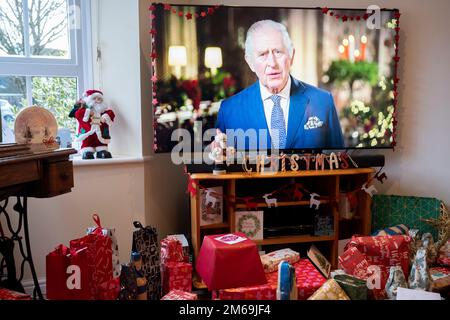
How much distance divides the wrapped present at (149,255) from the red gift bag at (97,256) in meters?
0.13

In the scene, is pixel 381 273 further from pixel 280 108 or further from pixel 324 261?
pixel 280 108

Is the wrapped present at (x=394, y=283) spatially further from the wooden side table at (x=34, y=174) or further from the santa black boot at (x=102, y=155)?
the santa black boot at (x=102, y=155)

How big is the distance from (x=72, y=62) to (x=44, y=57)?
162mm

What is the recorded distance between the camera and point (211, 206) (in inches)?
93.1

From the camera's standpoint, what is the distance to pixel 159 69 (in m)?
2.30

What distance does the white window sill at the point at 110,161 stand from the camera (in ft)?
7.13

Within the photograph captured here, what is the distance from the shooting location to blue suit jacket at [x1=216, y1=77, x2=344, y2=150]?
2.42 meters

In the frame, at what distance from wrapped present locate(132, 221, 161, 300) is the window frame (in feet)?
3.78

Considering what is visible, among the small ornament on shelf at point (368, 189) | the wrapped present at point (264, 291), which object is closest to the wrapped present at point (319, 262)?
the small ornament on shelf at point (368, 189)

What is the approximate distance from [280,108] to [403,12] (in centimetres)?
121

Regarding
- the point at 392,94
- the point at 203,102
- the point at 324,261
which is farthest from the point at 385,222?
the point at 203,102

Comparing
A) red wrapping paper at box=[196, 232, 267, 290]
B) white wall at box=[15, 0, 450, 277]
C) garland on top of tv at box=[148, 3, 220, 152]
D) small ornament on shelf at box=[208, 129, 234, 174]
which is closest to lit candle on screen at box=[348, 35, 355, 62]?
white wall at box=[15, 0, 450, 277]

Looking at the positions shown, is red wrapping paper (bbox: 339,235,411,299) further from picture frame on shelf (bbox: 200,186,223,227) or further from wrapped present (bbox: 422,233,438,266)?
picture frame on shelf (bbox: 200,186,223,227)

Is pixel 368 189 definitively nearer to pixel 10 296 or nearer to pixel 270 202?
pixel 270 202
